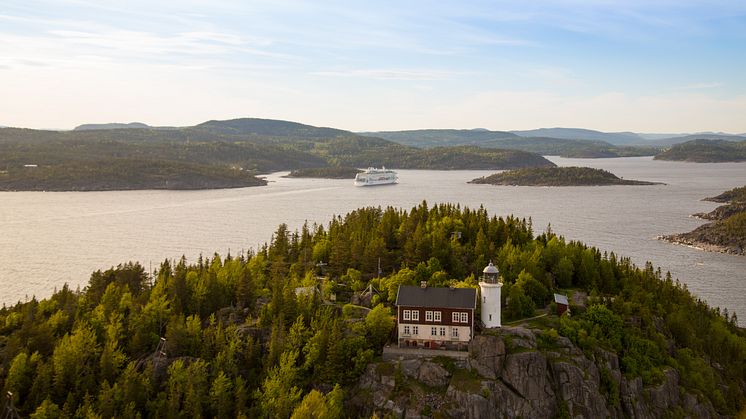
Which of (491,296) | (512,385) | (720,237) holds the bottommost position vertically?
(720,237)

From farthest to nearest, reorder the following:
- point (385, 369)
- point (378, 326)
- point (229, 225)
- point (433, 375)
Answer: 1. point (229, 225)
2. point (378, 326)
3. point (385, 369)
4. point (433, 375)

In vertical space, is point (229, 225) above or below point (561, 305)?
below

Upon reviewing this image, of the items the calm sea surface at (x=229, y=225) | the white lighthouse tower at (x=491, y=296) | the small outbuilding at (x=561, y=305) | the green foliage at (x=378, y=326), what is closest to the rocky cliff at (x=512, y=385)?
the white lighthouse tower at (x=491, y=296)

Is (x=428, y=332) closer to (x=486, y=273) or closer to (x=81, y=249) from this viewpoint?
(x=486, y=273)

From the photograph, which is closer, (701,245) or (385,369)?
(385,369)

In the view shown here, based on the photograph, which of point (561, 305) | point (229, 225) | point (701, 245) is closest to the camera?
point (561, 305)

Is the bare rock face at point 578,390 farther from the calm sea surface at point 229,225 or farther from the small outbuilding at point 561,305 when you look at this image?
the calm sea surface at point 229,225

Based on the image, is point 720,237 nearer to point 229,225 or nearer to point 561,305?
point 561,305

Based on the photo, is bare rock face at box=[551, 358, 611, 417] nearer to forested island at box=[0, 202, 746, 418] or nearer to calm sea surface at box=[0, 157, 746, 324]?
forested island at box=[0, 202, 746, 418]

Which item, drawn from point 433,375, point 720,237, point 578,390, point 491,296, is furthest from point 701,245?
point 433,375
